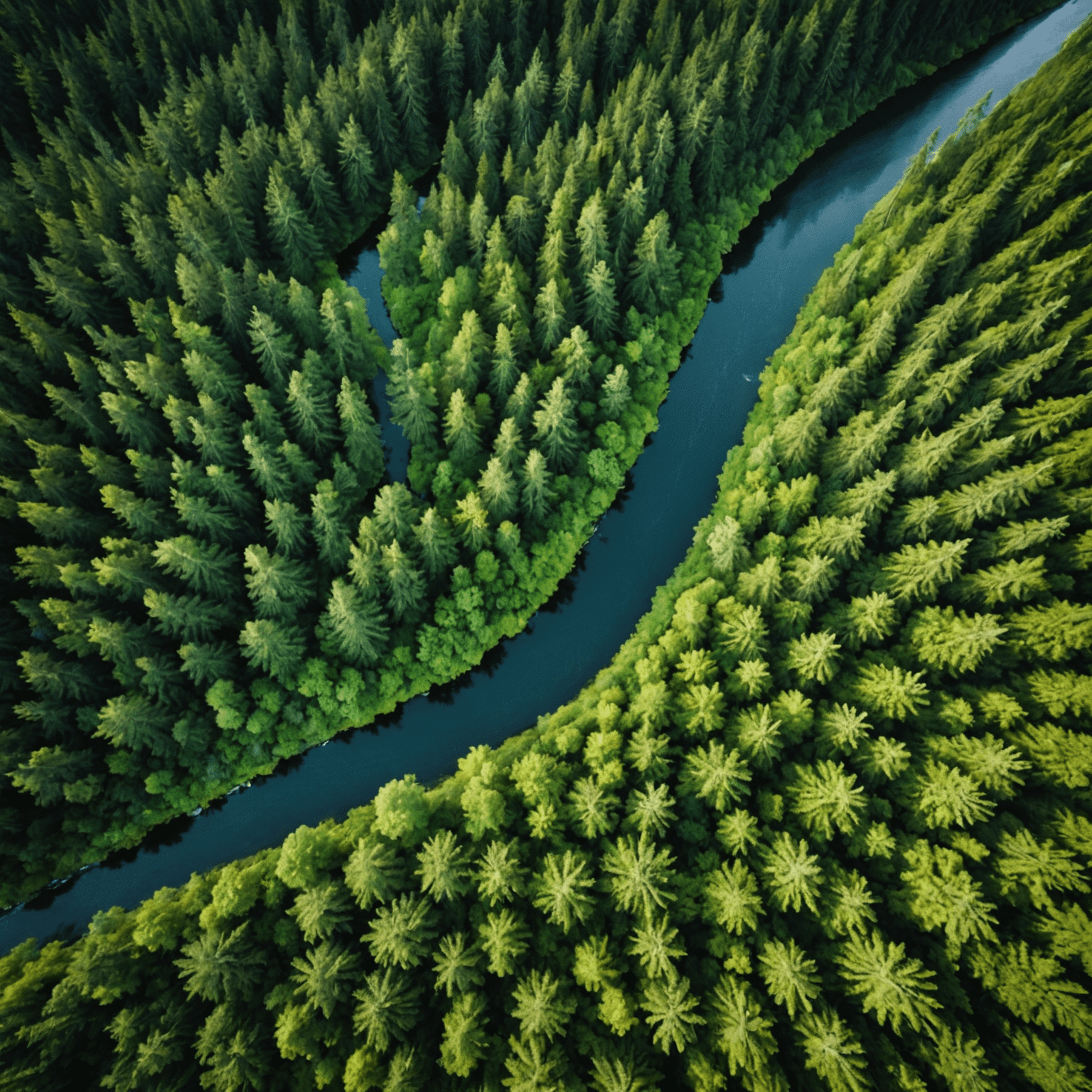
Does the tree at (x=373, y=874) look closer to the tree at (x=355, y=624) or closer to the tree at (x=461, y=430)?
the tree at (x=355, y=624)

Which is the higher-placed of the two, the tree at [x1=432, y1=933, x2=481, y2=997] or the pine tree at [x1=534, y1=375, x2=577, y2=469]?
the pine tree at [x1=534, y1=375, x2=577, y2=469]

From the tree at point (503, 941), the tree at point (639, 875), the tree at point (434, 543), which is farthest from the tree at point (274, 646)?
the tree at point (639, 875)

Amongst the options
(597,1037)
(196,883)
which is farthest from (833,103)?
(196,883)

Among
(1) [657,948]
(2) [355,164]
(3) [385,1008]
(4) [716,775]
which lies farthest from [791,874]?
(2) [355,164]

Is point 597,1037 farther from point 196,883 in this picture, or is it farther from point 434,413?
point 434,413

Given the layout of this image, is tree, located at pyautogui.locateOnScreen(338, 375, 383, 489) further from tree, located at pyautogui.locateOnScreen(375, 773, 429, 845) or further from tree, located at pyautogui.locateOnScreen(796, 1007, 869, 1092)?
tree, located at pyautogui.locateOnScreen(796, 1007, 869, 1092)

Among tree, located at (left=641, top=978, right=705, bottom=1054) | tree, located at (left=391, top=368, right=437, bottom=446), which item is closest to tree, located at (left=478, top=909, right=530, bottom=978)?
tree, located at (left=641, top=978, right=705, bottom=1054)
